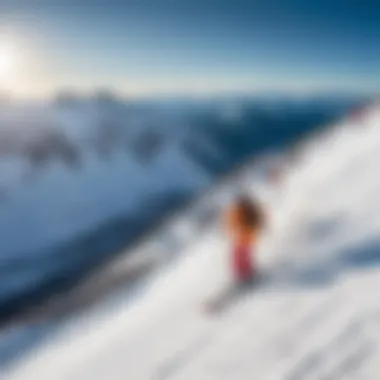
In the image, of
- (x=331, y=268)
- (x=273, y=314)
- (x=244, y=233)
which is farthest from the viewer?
(x=331, y=268)

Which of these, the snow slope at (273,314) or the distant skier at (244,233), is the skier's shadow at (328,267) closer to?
the snow slope at (273,314)

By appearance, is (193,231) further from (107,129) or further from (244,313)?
(107,129)

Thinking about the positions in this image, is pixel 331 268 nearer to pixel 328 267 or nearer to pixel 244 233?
pixel 328 267

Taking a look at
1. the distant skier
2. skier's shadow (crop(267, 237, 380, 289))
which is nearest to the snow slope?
skier's shadow (crop(267, 237, 380, 289))

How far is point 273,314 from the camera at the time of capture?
4.16m

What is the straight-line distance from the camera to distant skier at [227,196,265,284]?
4259mm

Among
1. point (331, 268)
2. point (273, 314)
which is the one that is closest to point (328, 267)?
point (331, 268)

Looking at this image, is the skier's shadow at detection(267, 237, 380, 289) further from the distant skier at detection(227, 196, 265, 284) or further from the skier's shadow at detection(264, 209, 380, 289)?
the distant skier at detection(227, 196, 265, 284)

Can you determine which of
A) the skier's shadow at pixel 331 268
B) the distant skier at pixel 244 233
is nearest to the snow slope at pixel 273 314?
the skier's shadow at pixel 331 268

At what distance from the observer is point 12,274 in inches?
405

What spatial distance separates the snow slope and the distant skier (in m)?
0.15

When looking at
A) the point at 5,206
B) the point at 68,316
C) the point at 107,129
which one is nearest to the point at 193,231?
the point at 68,316

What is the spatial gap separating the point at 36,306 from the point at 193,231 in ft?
7.52

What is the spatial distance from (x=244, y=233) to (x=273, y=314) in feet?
1.93
